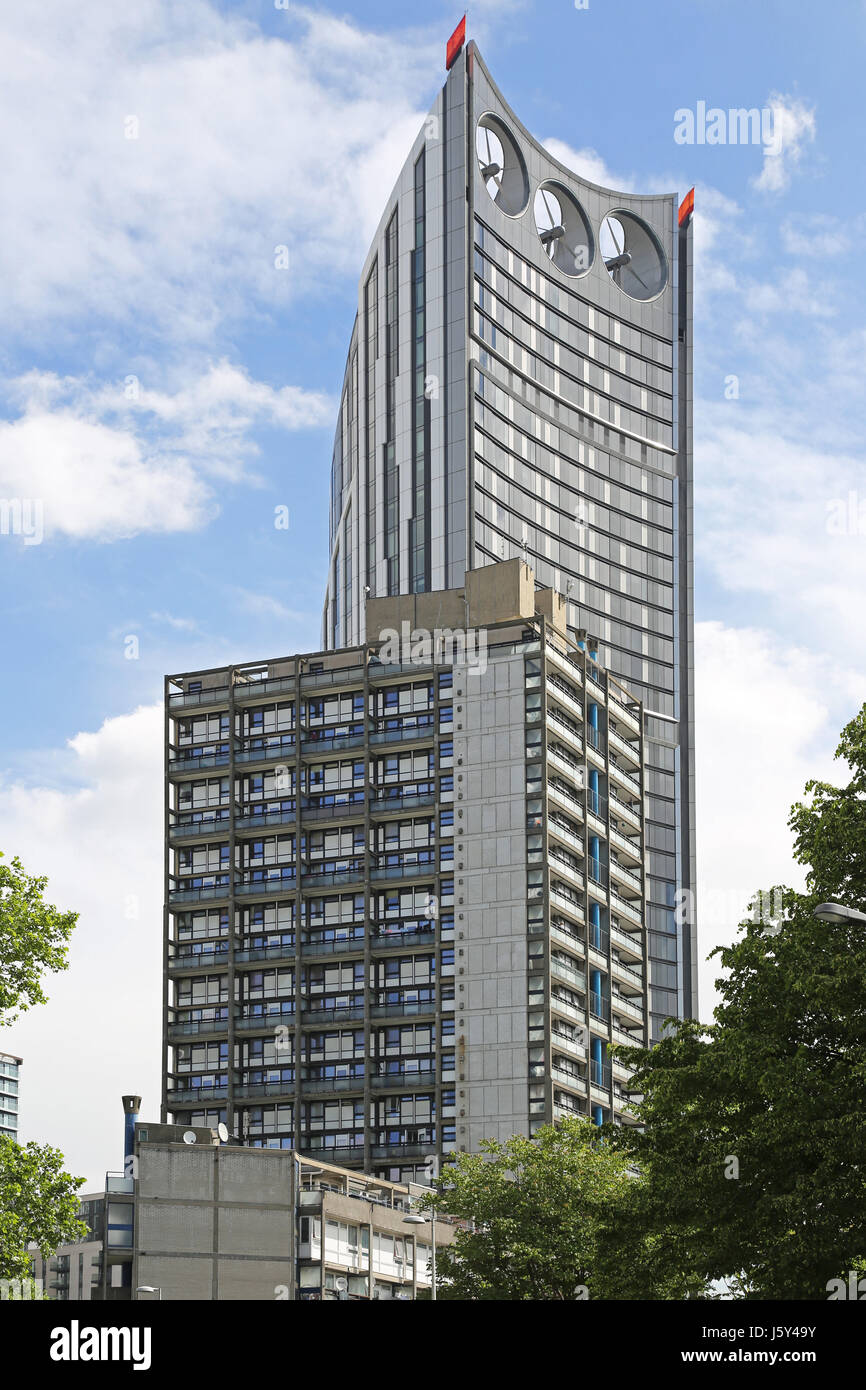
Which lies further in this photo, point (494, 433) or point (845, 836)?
point (494, 433)

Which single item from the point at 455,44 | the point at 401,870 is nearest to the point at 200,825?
the point at 401,870

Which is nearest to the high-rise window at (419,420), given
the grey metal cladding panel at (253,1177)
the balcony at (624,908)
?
the balcony at (624,908)

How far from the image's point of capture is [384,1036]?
12475 cm

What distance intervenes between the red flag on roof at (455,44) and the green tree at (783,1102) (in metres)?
144

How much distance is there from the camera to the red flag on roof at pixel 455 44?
168 meters

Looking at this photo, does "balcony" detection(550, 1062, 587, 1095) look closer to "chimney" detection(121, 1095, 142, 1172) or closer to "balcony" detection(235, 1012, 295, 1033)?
"balcony" detection(235, 1012, 295, 1033)

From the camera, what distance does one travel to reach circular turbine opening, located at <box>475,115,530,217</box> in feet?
569

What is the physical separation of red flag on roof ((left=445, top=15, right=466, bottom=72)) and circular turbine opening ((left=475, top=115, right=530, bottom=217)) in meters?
6.73

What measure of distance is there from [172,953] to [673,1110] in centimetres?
9986

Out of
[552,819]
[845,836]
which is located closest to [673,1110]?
[845,836]
